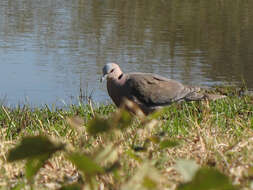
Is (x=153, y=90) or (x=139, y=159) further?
(x=153, y=90)

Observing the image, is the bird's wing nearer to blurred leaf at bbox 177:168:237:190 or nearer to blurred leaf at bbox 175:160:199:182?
blurred leaf at bbox 175:160:199:182

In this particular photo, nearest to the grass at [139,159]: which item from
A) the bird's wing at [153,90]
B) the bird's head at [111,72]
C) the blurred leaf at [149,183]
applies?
the blurred leaf at [149,183]

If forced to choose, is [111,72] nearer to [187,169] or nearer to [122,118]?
[122,118]

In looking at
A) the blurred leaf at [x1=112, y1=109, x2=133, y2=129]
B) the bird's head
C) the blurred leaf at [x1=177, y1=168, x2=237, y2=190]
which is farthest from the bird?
the blurred leaf at [x1=177, y1=168, x2=237, y2=190]

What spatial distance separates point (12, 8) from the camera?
62.6ft

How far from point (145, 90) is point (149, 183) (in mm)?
4620

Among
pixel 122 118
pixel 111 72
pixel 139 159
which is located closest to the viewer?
pixel 122 118

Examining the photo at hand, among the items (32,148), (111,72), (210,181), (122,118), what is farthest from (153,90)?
(210,181)

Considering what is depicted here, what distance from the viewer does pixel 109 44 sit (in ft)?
43.8

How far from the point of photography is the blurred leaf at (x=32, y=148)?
60.9 inches

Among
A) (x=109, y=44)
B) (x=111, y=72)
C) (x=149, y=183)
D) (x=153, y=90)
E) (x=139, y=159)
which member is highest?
(x=149, y=183)

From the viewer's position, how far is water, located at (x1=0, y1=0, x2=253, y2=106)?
10.0 meters

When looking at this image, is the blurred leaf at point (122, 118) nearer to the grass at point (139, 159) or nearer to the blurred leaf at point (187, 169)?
the grass at point (139, 159)

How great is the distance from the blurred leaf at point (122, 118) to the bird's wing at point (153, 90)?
4320 mm
